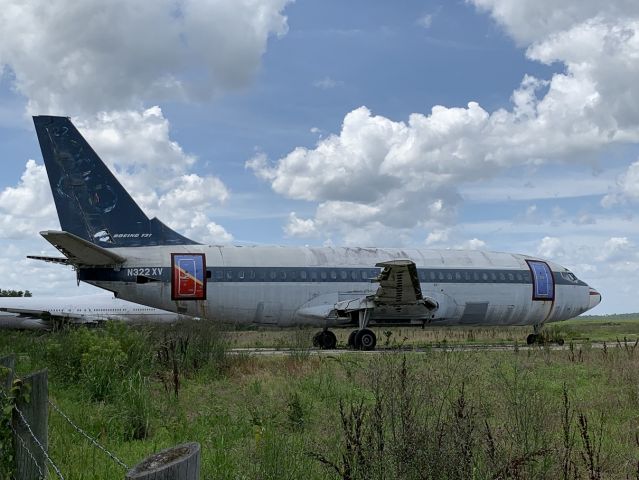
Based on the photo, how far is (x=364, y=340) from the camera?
21078 mm

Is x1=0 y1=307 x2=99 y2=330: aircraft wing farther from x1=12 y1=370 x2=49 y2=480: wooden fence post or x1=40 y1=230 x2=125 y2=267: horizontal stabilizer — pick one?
x1=12 y1=370 x2=49 y2=480: wooden fence post

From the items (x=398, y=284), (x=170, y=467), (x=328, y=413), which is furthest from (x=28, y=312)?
(x=170, y=467)

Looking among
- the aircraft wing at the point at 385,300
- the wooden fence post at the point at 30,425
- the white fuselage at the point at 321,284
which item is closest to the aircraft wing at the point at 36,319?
the white fuselage at the point at 321,284

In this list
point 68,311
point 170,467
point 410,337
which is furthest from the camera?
point 68,311

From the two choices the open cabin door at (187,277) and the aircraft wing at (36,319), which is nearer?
the open cabin door at (187,277)

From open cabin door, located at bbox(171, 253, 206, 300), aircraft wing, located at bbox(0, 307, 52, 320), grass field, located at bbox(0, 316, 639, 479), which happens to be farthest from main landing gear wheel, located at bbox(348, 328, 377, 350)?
aircraft wing, located at bbox(0, 307, 52, 320)

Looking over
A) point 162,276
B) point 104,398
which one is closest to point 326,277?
point 162,276

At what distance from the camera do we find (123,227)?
20.6 meters

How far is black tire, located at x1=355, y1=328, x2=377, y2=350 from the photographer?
21.0 m

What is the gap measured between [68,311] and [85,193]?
20.6 m

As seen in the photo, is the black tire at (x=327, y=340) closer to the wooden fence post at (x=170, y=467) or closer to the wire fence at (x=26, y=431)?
the wire fence at (x=26, y=431)

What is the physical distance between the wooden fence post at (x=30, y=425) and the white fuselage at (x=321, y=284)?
15.7m

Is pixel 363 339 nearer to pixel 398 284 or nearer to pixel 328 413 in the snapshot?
pixel 398 284

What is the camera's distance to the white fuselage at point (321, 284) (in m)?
19.9
